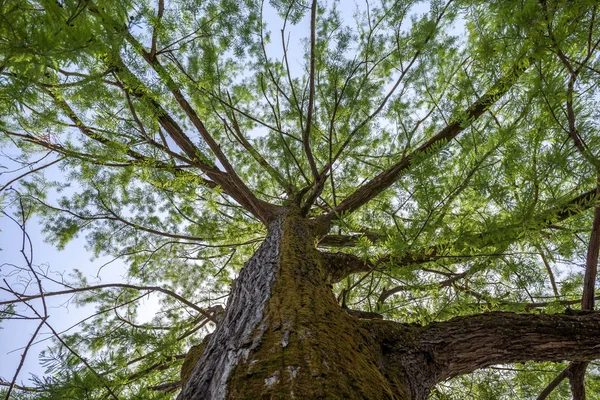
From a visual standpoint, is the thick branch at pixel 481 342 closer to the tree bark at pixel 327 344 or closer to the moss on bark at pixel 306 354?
the tree bark at pixel 327 344

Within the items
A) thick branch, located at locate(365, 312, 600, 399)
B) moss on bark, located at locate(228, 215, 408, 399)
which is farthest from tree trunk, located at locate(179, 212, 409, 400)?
thick branch, located at locate(365, 312, 600, 399)

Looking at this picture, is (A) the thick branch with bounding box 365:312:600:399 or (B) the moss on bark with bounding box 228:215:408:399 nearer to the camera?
(B) the moss on bark with bounding box 228:215:408:399

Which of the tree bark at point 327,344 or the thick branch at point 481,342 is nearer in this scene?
the tree bark at point 327,344

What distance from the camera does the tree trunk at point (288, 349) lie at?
2.38 ft

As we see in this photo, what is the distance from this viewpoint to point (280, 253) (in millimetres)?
1695

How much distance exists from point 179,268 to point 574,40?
3776 mm

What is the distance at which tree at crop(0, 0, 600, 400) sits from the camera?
97 centimetres

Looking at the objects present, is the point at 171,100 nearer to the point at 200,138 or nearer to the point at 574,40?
the point at 200,138

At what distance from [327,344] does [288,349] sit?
5.0 inches

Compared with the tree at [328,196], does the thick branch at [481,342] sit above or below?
below

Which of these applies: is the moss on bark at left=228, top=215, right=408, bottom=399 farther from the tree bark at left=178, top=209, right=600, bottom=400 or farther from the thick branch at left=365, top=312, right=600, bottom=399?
the thick branch at left=365, top=312, right=600, bottom=399

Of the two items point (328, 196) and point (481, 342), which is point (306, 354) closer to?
point (481, 342)

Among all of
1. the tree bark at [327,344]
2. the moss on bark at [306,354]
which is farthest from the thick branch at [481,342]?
the moss on bark at [306,354]

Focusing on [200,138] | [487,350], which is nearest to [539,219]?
[487,350]
